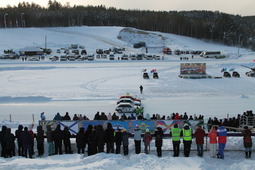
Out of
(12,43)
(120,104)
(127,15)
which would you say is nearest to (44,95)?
(120,104)

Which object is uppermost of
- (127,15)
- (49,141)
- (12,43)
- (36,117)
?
(127,15)

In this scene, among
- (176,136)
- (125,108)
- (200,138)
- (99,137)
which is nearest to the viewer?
(200,138)

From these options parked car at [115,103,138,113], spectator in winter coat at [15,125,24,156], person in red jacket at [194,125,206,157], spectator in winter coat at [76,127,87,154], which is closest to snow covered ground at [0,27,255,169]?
person in red jacket at [194,125,206,157]

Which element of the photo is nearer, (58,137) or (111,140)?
(111,140)

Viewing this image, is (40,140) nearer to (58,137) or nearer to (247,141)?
(58,137)

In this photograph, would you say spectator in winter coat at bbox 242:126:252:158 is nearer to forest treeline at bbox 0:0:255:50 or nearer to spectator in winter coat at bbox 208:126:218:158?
spectator in winter coat at bbox 208:126:218:158

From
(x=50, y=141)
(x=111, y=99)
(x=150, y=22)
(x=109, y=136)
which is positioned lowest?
(x=111, y=99)

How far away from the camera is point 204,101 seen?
23094mm

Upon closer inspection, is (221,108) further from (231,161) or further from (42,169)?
(42,169)

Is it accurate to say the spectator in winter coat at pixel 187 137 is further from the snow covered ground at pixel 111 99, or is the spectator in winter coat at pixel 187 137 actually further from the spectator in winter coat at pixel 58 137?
the spectator in winter coat at pixel 58 137

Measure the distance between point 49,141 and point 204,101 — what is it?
16.1 m

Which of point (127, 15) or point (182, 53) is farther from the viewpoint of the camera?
point (127, 15)

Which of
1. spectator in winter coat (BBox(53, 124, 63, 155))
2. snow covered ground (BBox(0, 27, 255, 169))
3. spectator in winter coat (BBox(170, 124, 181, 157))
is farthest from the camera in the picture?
spectator in winter coat (BBox(53, 124, 63, 155))

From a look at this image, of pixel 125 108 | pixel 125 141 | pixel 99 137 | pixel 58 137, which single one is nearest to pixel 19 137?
pixel 58 137
